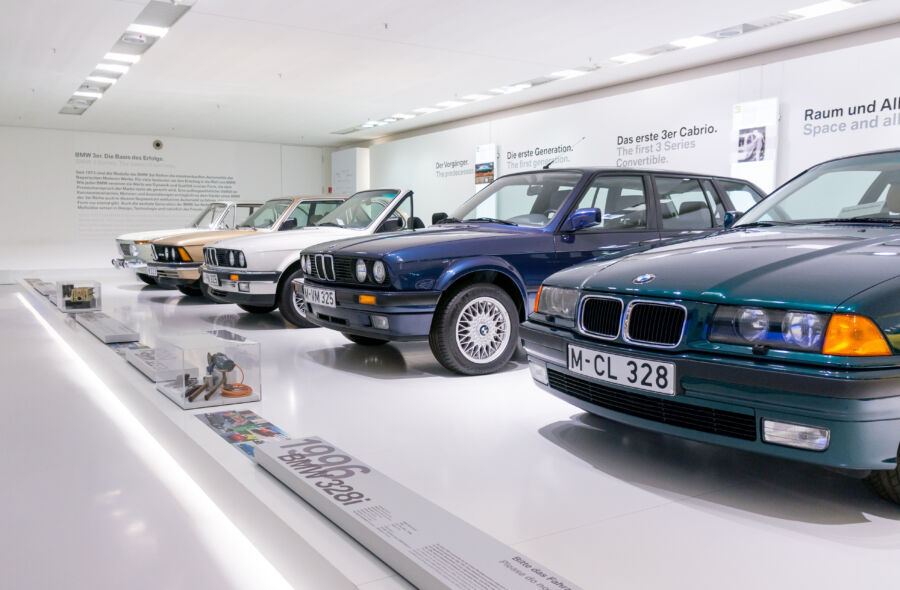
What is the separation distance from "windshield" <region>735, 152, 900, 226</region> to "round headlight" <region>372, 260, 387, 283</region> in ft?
6.20

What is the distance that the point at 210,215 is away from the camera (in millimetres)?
10750

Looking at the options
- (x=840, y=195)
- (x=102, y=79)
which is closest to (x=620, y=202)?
(x=840, y=195)

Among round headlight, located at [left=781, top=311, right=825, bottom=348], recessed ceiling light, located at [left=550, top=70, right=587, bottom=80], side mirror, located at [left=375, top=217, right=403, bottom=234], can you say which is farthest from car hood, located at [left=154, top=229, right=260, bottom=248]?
round headlight, located at [left=781, top=311, right=825, bottom=348]

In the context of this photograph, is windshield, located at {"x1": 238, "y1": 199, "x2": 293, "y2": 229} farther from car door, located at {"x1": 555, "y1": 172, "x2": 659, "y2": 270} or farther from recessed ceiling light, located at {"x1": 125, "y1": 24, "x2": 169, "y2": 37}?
car door, located at {"x1": 555, "y1": 172, "x2": 659, "y2": 270}

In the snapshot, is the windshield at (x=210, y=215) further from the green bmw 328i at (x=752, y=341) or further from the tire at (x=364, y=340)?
the green bmw 328i at (x=752, y=341)

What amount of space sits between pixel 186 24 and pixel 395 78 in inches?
141

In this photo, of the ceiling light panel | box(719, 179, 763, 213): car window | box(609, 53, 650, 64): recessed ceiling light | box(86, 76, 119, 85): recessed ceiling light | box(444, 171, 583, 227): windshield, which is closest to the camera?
box(444, 171, 583, 227): windshield

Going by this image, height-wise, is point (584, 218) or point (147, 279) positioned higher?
point (584, 218)

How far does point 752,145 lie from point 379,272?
6915 millimetres

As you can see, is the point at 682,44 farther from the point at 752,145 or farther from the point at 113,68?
the point at 113,68

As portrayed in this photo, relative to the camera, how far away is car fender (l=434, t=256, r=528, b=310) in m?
3.95

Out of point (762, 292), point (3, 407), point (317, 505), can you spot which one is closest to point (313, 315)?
point (3, 407)

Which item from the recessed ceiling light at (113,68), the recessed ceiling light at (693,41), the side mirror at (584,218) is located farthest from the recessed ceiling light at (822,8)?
the recessed ceiling light at (113,68)

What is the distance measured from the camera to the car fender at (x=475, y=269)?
3949 mm
